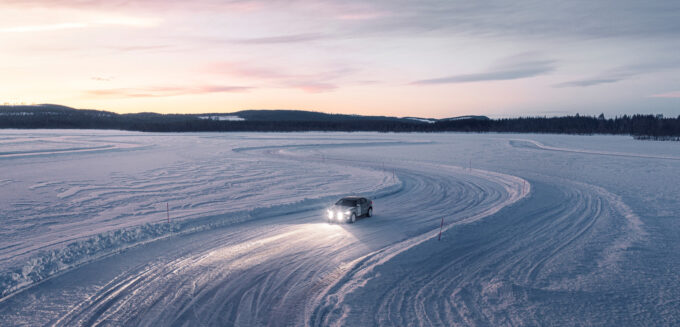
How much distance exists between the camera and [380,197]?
25.2m

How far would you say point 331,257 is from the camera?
13383 mm

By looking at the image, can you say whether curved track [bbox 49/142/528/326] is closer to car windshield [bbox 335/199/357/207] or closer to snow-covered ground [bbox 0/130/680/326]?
snow-covered ground [bbox 0/130/680/326]

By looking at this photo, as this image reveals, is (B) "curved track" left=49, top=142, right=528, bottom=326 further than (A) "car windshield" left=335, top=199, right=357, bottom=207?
No

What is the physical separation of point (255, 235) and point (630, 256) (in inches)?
544

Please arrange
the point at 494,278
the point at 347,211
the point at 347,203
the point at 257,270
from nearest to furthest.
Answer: the point at 494,278, the point at 257,270, the point at 347,211, the point at 347,203

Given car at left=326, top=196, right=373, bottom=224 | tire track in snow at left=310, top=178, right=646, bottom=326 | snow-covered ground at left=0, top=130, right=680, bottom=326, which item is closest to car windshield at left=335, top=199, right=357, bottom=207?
car at left=326, top=196, right=373, bottom=224

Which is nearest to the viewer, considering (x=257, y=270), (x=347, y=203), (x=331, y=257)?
(x=257, y=270)

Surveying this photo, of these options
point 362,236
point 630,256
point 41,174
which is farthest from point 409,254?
point 41,174

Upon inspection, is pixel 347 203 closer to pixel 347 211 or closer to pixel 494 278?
pixel 347 211

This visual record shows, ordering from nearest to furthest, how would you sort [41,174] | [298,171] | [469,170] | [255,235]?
[255,235] < [41,174] < [298,171] < [469,170]

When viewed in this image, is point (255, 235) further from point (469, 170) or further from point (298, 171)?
point (469, 170)

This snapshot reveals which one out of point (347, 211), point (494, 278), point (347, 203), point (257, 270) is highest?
point (347, 203)

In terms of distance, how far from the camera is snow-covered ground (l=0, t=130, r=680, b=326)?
966 centimetres

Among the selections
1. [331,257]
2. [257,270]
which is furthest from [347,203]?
[257,270]
